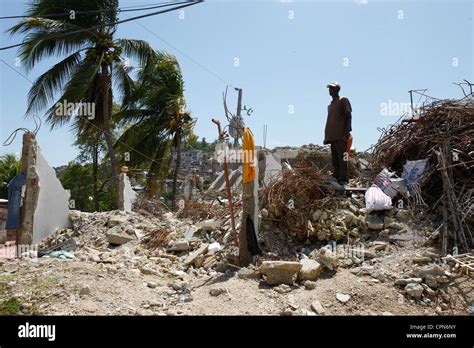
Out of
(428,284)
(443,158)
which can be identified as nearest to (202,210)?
(443,158)

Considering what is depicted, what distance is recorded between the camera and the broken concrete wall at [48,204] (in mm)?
7422

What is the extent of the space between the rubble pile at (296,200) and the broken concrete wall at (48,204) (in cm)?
448

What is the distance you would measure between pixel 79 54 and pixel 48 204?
684 centimetres

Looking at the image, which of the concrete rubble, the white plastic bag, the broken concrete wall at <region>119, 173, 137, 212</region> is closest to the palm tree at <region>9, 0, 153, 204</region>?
the broken concrete wall at <region>119, 173, 137, 212</region>

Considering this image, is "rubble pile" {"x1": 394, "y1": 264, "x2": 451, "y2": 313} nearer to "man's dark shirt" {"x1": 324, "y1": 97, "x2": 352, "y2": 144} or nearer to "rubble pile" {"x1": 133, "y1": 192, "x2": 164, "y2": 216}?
"man's dark shirt" {"x1": 324, "y1": 97, "x2": 352, "y2": 144}

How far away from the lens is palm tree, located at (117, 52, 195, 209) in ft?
47.9

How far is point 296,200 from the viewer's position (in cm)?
655

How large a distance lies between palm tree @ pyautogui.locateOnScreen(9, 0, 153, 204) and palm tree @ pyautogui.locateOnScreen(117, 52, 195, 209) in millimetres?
A: 1251

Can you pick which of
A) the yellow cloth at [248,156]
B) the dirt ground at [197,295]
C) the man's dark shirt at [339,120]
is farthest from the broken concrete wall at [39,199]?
the man's dark shirt at [339,120]

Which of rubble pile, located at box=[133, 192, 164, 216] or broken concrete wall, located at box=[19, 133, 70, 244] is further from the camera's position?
rubble pile, located at box=[133, 192, 164, 216]

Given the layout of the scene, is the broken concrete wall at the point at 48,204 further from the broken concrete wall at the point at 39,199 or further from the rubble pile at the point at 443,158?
the rubble pile at the point at 443,158

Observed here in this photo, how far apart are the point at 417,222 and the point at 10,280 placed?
5991 millimetres

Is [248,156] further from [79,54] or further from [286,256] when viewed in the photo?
[79,54]
